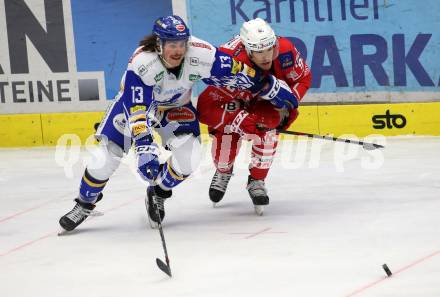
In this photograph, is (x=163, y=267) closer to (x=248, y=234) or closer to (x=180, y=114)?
(x=248, y=234)

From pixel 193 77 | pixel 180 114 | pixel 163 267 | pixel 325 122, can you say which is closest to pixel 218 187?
pixel 180 114

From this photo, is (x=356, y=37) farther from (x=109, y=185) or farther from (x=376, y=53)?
(x=109, y=185)

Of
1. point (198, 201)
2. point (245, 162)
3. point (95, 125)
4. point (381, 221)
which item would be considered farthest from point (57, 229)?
point (95, 125)

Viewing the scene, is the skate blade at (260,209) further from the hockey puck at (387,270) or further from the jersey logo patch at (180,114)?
the hockey puck at (387,270)

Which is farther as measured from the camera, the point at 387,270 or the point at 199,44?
the point at 199,44

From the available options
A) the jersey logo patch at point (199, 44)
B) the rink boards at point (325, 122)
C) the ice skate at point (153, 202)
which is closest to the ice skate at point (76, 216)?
the ice skate at point (153, 202)

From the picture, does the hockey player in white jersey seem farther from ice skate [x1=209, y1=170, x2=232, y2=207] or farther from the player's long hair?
ice skate [x1=209, y1=170, x2=232, y2=207]

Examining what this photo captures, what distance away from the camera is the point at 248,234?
4.61 metres

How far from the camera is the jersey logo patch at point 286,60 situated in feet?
16.6

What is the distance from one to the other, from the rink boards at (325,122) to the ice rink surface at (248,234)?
614mm

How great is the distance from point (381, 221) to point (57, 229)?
5.48 ft

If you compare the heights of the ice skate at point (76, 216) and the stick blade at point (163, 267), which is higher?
the stick blade at point (163, 267)

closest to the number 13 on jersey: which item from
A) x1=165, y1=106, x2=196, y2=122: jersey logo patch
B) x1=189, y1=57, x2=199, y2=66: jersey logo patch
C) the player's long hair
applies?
the player's long hair

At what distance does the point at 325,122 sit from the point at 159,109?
10.1 feet
